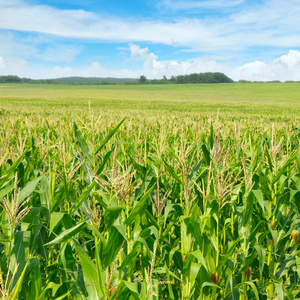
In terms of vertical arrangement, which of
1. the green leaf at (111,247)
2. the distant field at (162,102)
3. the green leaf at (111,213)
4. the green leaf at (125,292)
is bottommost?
the green leaf at (125,292)

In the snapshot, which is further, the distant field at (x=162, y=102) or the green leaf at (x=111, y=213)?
the distant field at (x=162, y=102)

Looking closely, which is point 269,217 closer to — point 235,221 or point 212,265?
point 235,221

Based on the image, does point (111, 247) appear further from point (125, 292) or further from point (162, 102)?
point (162, 102)

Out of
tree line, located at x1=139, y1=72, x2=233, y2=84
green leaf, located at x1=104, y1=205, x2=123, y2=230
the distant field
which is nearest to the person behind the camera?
green leaf, located at x1=104, y1=205, x2=123, y2=230

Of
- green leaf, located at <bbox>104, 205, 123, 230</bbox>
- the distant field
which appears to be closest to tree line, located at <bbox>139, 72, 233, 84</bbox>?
the distant field

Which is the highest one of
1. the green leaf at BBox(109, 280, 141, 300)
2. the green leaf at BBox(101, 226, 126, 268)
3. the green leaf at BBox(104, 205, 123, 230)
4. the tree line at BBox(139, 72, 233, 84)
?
the tree line at BBox(139, 72, 233, 84)

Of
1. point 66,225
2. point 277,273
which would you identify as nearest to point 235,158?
point 277,273

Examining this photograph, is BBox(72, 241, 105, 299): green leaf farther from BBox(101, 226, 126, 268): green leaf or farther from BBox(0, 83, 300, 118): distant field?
BBox(0, 83, 300, 118): distant field

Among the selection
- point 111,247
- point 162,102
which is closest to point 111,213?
point 111,247

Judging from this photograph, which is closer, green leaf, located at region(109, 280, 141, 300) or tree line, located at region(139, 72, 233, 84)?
green leaf, located at region(109, 280, 141, 300)

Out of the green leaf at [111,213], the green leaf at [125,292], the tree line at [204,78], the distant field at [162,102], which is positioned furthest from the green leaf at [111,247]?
the tree line at [204,78]

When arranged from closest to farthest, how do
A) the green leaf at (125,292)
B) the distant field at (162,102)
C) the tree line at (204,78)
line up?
the green leaf at (125,292)
the distant field at (162,102)
the tree line at (204,78)

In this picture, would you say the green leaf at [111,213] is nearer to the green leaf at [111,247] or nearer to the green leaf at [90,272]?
the green leaf at [111,247]

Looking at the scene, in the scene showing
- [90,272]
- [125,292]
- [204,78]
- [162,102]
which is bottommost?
[125,292]
